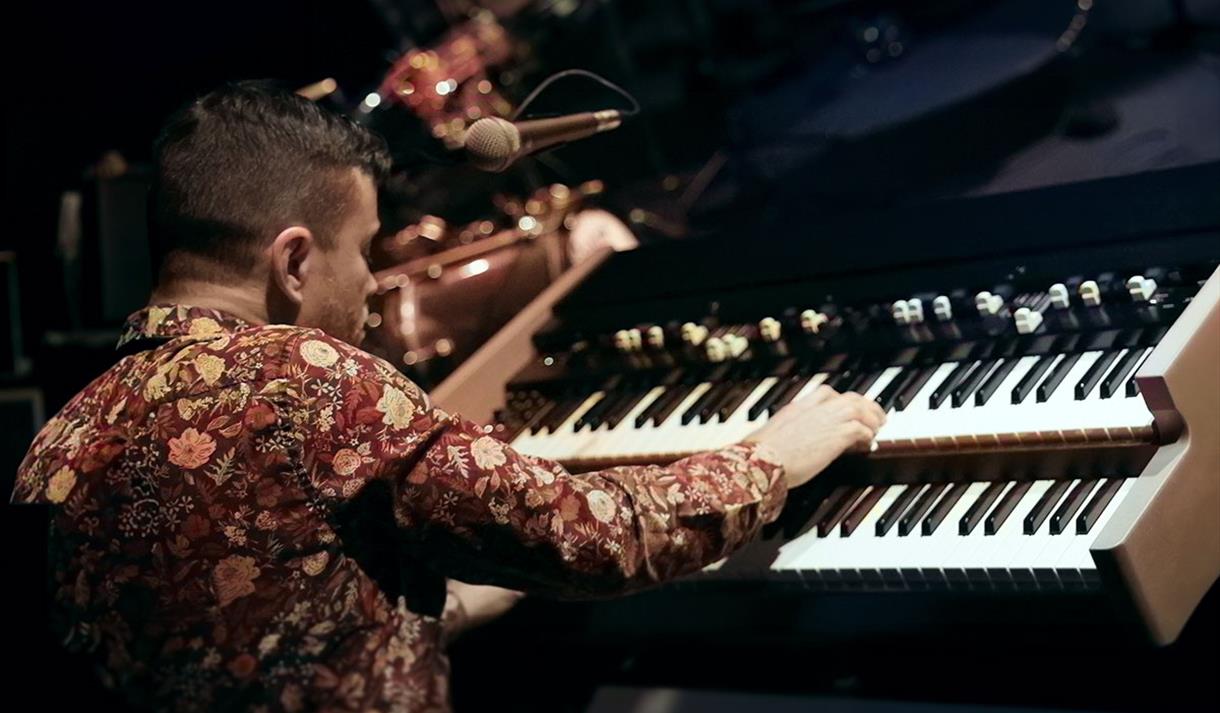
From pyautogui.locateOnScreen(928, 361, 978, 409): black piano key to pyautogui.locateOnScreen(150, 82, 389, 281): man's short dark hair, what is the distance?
3.01 ft

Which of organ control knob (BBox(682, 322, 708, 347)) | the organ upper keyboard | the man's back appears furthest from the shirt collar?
organ control knob (BBox(682, 322, 708, 347))

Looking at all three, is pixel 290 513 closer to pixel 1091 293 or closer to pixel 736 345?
pixel 736 345

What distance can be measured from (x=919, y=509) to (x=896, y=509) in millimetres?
34

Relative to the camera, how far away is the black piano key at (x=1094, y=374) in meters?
1.80

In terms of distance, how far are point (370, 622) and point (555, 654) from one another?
0.94 meters

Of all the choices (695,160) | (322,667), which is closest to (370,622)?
(322,667)

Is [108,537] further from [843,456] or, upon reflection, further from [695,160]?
[695,160]

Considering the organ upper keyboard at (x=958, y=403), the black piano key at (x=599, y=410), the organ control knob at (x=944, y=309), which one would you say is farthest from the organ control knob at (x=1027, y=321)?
the black piano key at (x=599, y=410)

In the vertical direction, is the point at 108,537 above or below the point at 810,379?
above

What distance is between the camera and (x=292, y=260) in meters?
1.80

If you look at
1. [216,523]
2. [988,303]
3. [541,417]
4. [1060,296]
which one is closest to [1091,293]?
[1060,296]

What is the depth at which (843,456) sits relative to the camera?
1.93 m

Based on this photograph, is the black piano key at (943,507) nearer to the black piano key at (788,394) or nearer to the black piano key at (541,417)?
the black piano key at (788,394)

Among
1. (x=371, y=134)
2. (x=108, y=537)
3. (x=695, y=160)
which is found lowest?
(x=695, y=160)
